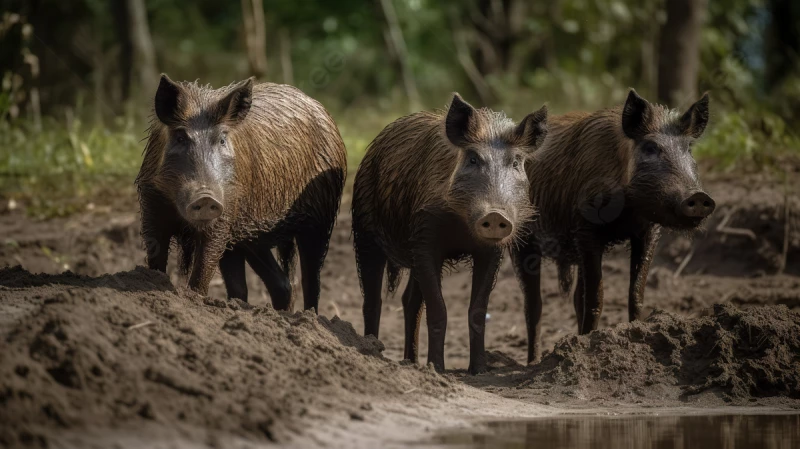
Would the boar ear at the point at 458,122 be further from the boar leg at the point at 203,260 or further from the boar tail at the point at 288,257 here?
the boar tail at the point at 288,257

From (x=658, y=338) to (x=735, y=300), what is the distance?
319cm

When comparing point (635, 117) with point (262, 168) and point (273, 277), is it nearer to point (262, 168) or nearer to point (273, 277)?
point (262, 168)

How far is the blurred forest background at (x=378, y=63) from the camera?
13.7m

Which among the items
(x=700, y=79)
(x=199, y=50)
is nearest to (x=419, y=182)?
(x=700, y=79)

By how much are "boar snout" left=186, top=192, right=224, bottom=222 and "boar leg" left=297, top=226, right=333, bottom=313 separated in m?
2.08

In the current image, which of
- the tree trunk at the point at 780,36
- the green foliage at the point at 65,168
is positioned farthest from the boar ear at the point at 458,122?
the tree trunk at the point at 780,36

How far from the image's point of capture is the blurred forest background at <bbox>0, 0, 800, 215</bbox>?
13672 millimetres

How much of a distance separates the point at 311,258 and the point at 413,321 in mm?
1113

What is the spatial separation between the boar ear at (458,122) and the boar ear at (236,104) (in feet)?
4.63

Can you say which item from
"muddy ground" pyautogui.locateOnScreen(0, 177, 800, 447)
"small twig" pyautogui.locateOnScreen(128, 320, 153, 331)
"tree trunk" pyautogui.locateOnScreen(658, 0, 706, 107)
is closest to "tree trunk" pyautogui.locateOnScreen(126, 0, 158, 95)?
"muddy ground" pyautogui.locateOnScreen(0, 177, 800, 447)

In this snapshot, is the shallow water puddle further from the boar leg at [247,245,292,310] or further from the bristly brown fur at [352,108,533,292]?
the boar leg at [247,245,292,310]

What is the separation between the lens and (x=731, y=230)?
11797mm

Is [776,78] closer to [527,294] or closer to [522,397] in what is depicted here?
[527,294]

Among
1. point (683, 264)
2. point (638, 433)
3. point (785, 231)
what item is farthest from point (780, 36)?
point (638, 433)
